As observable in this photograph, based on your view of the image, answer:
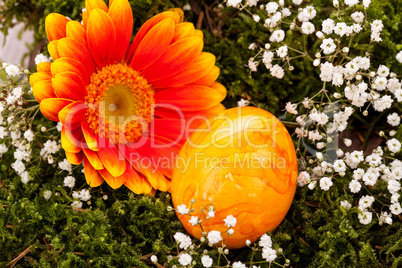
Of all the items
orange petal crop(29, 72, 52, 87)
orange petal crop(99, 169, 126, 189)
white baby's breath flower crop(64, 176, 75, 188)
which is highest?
orange petal crop(29, 72, 52, 87)

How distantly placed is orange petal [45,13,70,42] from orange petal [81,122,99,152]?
0.27m

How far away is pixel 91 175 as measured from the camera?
1241 millimetres

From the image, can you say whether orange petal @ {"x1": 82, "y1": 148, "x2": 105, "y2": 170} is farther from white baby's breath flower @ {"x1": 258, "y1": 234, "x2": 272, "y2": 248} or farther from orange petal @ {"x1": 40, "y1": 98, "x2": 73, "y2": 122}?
white baby's breath flower @ {"x1": 258, "y1": 234, "x2": 272, "y2": 248}

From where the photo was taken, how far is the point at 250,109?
4.26 ft

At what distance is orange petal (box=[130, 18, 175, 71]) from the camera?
51.6 inches

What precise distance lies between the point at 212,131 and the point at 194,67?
249mm

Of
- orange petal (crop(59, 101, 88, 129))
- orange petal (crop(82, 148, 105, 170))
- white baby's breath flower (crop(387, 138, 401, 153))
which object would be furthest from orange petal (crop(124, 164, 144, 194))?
white baby's breath flower (crop(387, 138, 401, 153))

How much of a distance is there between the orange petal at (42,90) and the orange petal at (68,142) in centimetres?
10

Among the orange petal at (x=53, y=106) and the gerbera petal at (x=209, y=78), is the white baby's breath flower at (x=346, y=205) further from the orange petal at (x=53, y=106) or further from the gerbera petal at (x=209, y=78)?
the orange petal at (x=53, y=106)

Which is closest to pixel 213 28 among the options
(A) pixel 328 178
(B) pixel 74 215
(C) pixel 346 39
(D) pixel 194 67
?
(D) pixel 194 67

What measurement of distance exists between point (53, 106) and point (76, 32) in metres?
0.23

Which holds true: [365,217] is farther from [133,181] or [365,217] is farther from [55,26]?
[55,26]

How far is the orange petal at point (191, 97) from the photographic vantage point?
140 cm

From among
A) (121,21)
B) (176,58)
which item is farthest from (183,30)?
(121,21)
